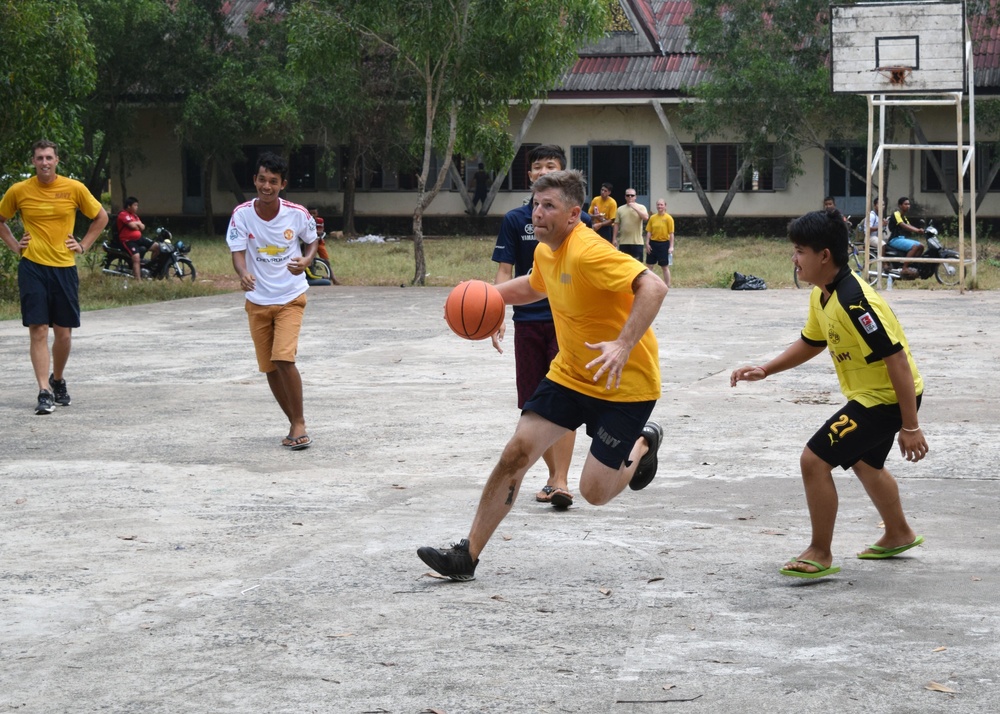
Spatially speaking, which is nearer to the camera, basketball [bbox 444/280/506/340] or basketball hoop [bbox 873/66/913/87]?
basketball [bbox 444/280/506/340]

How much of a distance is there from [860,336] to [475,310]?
1931mm

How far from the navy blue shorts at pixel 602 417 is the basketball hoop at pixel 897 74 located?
18.7 m

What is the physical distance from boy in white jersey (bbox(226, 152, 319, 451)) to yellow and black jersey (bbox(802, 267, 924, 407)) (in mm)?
3996

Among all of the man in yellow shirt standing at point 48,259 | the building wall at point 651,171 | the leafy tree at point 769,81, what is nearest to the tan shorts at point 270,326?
the man in yellow shirt standing at point 48,259

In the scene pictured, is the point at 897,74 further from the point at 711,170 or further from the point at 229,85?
the point at 229,85

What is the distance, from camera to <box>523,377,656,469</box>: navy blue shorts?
216 inches

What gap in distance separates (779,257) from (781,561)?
84.6 ft

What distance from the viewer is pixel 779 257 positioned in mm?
30781

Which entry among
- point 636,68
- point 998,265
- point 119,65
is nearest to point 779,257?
point 998,265

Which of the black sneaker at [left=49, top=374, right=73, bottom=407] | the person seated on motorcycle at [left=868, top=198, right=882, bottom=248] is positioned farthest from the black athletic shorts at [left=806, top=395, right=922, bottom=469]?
the person seated on motorcycle at [left=868, top=198, right=882, bottom=248]

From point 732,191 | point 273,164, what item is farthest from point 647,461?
point 732,191

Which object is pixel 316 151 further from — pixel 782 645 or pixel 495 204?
pixel 782 645

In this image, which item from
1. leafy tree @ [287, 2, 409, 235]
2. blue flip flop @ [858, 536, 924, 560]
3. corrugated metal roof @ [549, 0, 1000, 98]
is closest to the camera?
blue flip flop @ [858, 536, 924, 560]

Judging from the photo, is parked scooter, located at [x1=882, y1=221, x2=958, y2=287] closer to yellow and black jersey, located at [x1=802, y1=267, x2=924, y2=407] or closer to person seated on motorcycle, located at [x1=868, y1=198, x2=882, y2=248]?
person seated on motorcycle, located at [x1=868, y1=198, x2=882, y2=248]
